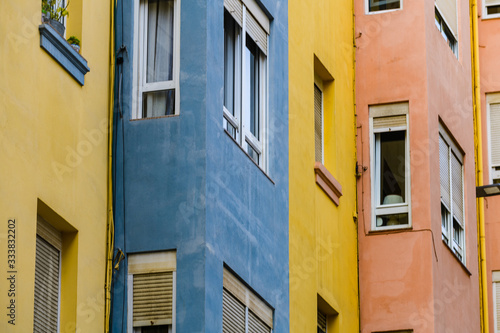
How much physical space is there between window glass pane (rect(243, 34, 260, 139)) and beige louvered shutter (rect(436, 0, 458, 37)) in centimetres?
794

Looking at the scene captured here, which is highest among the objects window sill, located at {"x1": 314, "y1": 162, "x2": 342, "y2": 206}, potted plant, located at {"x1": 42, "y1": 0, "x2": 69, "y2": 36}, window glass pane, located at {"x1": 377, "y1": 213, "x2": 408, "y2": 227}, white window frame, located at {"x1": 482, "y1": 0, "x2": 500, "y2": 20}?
white window frame, located at {"x1": 482, "y1": 0, "x2": 500, "y2": 20}

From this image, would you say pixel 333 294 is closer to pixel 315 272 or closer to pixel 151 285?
pixel 315 272

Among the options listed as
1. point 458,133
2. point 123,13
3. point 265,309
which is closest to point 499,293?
point 458,133

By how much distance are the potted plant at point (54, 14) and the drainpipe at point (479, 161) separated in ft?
47.9

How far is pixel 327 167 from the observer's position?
22.1 metres

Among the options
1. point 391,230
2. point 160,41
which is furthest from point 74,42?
point 391,230

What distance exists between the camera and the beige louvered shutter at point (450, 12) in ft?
84.8

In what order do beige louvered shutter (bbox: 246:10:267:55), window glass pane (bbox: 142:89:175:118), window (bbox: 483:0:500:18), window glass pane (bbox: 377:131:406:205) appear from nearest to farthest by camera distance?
1. window glass pane (bbox: 142:89:175:118)
2. beige louvered shutter (bbox: 246:10:267:55)
3. window glass pane (bbox: 377:131:406:205)
4. window (bbox: 483:0:500:18)

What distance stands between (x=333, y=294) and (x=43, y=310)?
7.94 meters

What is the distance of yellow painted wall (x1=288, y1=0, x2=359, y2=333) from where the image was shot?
19.6 meters

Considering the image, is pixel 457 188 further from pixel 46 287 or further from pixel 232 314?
pixel 46 287

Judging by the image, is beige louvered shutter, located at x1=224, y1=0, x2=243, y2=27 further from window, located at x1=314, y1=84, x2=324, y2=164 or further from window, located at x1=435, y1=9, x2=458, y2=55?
window, located at x1=435, y1=9, x2=458, y2=55

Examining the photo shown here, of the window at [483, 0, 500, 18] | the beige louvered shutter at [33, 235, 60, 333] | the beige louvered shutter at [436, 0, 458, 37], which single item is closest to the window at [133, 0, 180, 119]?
the beige louvered shutter at [33, 235, 60, 333]

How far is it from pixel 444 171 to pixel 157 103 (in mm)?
9622
